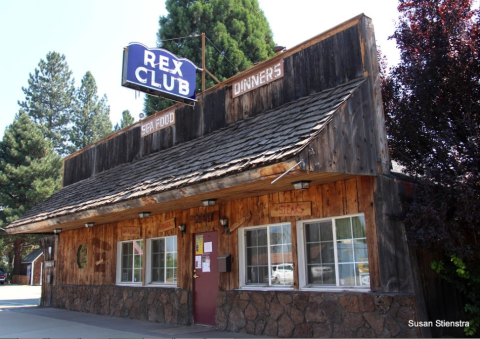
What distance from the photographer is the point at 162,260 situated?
1173 cm

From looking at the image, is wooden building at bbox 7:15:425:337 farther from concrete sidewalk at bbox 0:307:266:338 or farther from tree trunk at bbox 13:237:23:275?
tree trunk at bbox 13:237:23:275

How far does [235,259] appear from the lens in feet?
30.8

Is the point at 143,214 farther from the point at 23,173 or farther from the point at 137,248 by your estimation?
the point at 23,173

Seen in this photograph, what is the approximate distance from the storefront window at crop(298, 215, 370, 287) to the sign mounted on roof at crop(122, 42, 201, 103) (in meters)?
4.76


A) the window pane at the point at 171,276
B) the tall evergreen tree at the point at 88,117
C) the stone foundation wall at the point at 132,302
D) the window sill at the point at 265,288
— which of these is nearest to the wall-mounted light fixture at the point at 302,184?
the window sill at the point at 265,288

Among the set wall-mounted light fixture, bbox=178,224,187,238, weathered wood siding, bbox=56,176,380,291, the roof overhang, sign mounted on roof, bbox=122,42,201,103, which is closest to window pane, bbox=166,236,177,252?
weathered wood siding, bbox=56,176,380,291

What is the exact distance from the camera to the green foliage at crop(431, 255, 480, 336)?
281 inches

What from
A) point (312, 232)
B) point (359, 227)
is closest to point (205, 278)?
point (312, 232)

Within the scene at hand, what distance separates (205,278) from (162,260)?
1972 mm

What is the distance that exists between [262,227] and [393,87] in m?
4.18

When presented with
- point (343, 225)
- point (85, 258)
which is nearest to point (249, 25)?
point (85, 258)

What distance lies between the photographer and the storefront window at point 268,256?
8586 millimetres

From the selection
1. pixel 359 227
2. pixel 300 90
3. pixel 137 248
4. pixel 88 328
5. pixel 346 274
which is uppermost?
pixel 300 90

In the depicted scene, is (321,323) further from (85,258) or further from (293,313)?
(85,258)
